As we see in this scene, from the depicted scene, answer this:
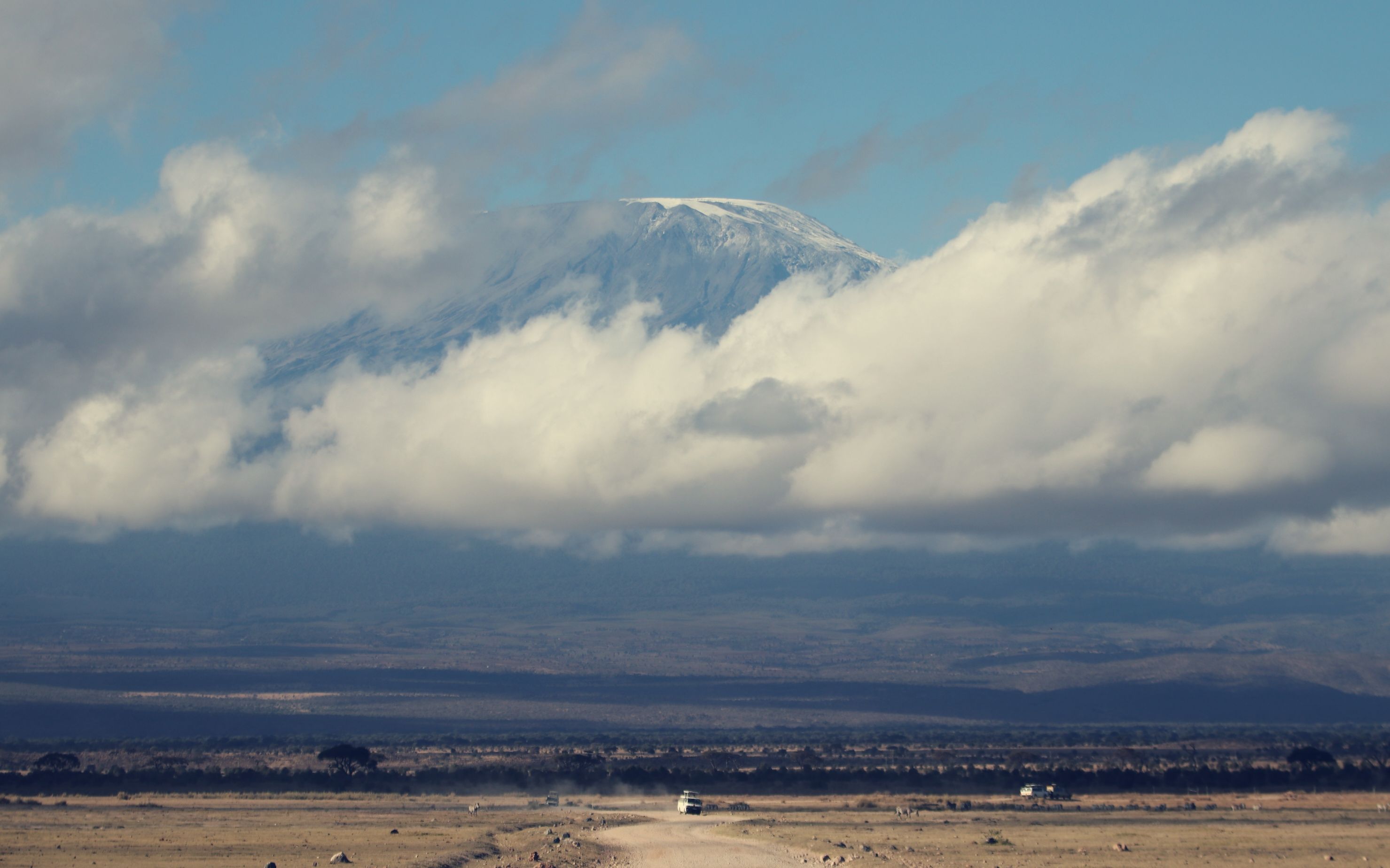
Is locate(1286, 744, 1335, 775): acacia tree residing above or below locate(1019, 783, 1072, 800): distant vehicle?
above

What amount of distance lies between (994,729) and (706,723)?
35049 millimetres

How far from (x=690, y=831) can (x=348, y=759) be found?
133ft

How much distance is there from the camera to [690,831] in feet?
221

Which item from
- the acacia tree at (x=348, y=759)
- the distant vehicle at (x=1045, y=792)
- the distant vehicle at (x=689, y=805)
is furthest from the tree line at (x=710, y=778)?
the distant vehicle at (x=689, y=805)

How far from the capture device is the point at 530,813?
Answer: 7819 centimetres

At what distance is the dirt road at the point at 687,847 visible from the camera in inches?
2126

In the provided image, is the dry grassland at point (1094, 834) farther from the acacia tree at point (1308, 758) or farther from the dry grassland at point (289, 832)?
the acacia tree at point (1308, 758)

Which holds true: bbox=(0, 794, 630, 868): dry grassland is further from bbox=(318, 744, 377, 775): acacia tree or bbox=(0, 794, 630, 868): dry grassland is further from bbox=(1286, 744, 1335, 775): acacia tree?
bbox=(1286, 744, 1335, 775): acacia tree

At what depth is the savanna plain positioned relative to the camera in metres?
55.5

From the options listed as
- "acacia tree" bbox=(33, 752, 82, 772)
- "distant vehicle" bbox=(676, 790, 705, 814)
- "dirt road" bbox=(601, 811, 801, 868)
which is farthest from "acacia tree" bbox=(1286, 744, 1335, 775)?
"acacia tree" bbox=(33, 752, 82, 772)

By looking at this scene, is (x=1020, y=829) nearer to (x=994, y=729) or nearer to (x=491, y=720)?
(x=994, y=729)

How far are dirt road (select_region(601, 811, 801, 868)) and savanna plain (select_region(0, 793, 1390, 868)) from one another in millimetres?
159

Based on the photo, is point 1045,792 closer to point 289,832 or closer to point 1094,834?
point 1094,834

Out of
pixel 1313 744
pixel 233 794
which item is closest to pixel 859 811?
pixel 233 794
